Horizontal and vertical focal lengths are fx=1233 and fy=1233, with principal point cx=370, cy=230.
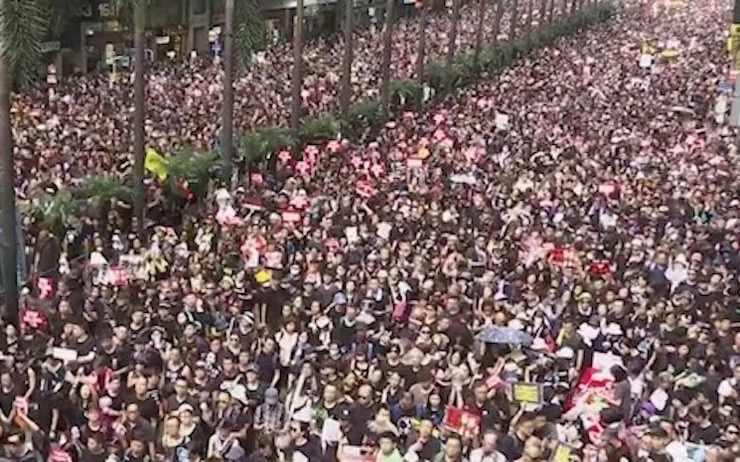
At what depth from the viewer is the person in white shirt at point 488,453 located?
37.1ft

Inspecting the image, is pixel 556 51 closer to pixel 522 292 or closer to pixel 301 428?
pixel 522 292

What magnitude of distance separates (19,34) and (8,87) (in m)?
0.78

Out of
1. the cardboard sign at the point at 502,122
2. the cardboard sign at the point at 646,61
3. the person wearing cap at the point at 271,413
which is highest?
the person wearing cap at the point at 271,413

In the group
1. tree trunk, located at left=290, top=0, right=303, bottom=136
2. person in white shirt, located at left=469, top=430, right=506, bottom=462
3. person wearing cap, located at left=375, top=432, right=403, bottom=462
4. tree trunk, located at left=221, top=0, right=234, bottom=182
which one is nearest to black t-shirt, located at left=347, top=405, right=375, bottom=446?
person wearing cap, located at left=375, top=432, right=403, bottom=462

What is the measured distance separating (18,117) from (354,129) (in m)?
10.5

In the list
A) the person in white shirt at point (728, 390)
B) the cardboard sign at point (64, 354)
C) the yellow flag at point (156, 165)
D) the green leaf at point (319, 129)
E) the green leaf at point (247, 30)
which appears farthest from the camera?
the green leaf at point (319, 129)

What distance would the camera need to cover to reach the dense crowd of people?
1195cm

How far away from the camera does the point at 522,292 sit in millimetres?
16875

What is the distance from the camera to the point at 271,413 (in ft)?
42.2

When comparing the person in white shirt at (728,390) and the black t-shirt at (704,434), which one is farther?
the person in white shirt at (728,390)

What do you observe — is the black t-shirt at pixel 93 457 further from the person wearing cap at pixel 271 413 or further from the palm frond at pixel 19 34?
the palm frond at pixel 19 34

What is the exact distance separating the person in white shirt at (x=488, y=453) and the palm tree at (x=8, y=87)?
7.98m

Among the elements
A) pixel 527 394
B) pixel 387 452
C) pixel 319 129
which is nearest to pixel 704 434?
pixel 527 394

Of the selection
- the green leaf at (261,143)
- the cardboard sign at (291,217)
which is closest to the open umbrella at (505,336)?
the cardboard sign at (291,217)
